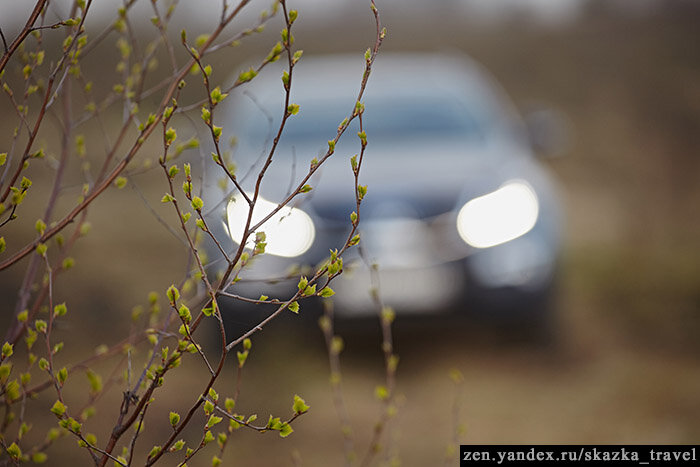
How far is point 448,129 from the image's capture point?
4977mm

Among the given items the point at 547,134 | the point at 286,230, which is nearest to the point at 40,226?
the point at 286,230

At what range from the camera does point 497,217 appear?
13.0ft

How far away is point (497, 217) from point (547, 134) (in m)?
1.50

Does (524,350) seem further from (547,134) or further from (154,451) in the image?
(154,451)

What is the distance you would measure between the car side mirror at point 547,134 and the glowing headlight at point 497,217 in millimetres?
1203

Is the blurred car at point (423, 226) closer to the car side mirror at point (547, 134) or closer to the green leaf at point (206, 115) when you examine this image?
the car side mirror at point (547, 134)

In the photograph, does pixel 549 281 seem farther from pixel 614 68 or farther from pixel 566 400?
pixel 614 68

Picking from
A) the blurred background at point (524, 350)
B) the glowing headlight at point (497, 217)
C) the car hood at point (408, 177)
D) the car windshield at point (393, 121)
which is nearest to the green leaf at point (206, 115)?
the blurred background at point (524, 350)

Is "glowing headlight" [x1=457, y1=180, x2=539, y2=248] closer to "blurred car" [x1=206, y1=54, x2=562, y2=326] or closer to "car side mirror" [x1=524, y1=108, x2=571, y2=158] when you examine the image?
"blurred car" [x1=206, y1=54, x2=562, y2=326]

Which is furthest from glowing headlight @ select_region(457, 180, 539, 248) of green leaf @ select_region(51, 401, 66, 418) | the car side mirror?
green leaf @ select_region(51, 401, 66, 418)

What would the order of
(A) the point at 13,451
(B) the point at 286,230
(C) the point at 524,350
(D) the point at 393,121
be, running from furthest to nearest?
1. (D) the point at 393,121
2. (C) the point at 524,350
3. (B) the point at 286,230
4. (A) the point at 13,451

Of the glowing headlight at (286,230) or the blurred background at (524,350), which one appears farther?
the glowing headlight at (286,230)

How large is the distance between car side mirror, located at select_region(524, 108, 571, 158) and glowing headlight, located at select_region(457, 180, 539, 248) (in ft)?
3.95

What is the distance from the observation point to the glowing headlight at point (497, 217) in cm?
392
